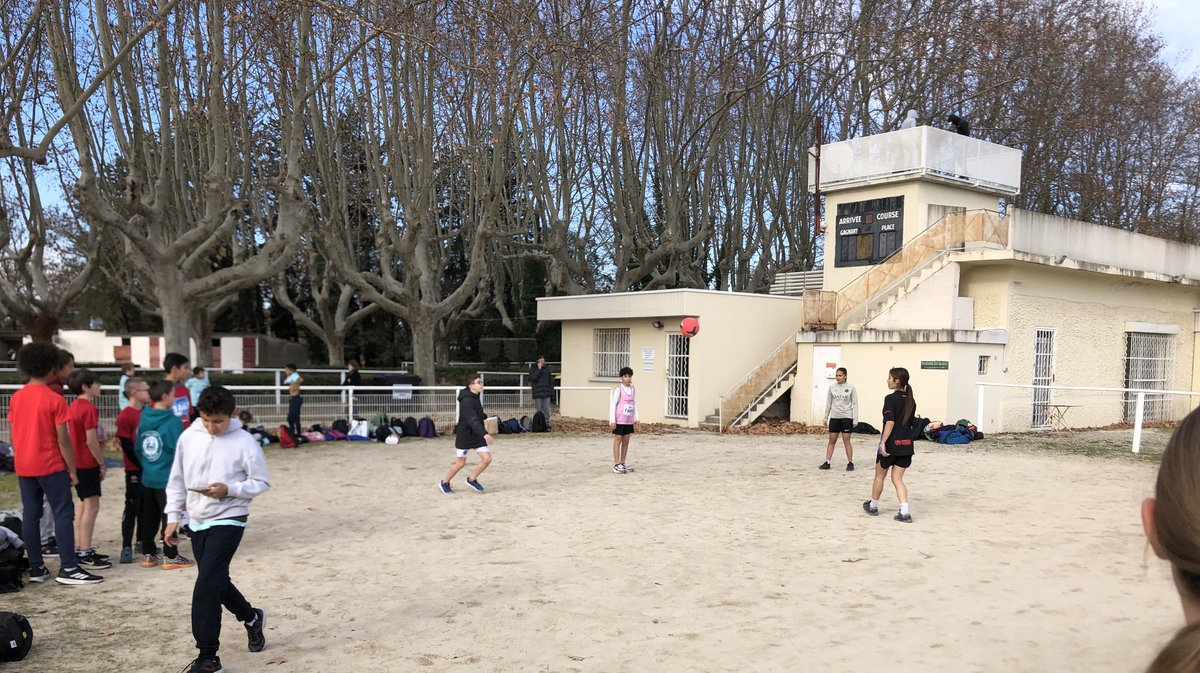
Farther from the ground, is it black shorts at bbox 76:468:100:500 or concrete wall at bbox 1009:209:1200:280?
concrete wall at bbox 1009:209:1200:280

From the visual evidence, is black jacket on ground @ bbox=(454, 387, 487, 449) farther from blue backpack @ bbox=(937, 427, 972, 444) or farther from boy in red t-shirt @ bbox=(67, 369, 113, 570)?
blue backpack @ bbox=(937, 427, 972, 444)

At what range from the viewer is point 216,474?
16.8 ft

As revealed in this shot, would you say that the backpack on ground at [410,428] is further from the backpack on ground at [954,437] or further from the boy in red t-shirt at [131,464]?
the backpack on ground at [954,437]

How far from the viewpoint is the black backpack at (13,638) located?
507 cm

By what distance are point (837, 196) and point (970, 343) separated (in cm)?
667

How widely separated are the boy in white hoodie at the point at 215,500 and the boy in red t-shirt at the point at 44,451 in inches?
79.4

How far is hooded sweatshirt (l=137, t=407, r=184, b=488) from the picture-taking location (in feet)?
24.1

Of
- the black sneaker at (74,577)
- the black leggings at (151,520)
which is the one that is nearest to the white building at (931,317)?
the black leggings at (151,520)

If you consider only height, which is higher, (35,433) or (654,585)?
(35,433)

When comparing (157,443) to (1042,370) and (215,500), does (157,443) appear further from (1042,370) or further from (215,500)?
(1042,370)

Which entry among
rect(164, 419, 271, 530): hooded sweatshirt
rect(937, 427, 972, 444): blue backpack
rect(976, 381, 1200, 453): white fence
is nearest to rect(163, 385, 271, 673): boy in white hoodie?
rect(164, 419, 271, 530): hooded sweatshirt

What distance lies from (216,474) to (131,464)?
3320 mm

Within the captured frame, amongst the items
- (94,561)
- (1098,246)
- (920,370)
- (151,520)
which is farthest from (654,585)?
(1098,246)

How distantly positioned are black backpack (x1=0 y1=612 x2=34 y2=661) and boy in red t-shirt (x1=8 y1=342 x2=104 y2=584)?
1720 mm
